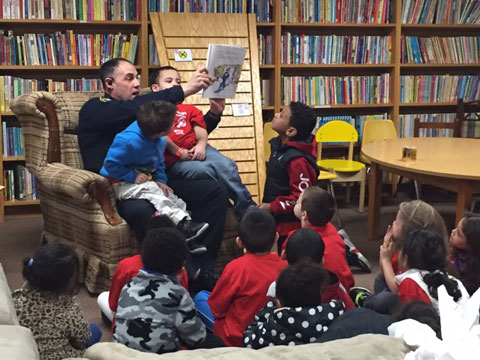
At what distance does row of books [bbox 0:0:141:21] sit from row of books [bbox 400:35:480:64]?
7.65 ft

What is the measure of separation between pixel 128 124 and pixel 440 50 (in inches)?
135

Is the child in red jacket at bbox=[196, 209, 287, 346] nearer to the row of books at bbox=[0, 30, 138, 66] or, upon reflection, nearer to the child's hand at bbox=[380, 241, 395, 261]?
the child's hand at bbox=[380, 241, 395, 261]

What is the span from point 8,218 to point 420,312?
4076mm

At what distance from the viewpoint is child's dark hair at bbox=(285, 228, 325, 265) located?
2357mm

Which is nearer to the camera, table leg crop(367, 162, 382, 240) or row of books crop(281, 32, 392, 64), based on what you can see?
table leg crop(367, 162, 382, 240)

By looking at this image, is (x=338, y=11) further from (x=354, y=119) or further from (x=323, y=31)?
(x=354, y=119)

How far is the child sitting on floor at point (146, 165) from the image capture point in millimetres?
3137

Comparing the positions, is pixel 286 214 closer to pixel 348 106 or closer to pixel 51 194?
pixel 51 194

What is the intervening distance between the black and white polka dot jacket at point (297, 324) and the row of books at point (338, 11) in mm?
3837

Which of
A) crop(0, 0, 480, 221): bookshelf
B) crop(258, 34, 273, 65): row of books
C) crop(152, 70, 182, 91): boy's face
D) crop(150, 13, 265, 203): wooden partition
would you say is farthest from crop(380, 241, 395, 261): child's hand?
crop(258, 34, 273, 65): row of books

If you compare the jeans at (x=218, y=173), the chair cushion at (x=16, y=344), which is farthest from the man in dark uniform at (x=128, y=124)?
the chair cushion at (x=16, y=344)

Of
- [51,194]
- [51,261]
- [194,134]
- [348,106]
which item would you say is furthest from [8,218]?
[51,261]

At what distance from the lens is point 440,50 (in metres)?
5.76

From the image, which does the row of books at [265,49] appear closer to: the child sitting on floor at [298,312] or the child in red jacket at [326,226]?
the child in red jacket at [326,226]
